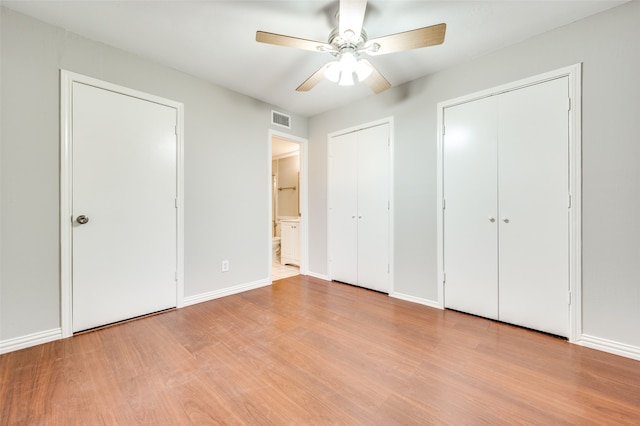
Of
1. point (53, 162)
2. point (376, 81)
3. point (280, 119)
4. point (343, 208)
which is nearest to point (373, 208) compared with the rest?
point (343, 208)

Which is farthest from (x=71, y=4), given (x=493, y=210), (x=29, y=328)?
(x=493, y=210)

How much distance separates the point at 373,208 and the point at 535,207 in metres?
1.55

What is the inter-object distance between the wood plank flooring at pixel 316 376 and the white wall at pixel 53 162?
1.56 ft

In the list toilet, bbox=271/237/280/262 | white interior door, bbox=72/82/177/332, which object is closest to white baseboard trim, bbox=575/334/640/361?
white interior door, bbox=72/82/177/332

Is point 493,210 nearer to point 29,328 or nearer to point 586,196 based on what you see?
point 586,196

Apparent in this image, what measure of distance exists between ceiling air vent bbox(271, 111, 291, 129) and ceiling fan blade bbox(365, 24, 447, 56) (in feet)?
6.35

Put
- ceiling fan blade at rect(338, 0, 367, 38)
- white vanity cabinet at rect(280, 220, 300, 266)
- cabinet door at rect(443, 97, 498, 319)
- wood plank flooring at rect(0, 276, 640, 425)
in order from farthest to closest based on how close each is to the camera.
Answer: white vanity cabinet at rect(280, 220, 300, 266) < cabinet door at rect(443, 97, 498, 319) < ceiling fan blade at rect(338, 0, 367, 38) < wood plank flooring at rect(0, 276, 640, 425)

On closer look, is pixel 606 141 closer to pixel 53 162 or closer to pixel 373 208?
pixel 373 208

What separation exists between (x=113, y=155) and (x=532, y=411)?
335 centimetres

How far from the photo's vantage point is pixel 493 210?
7.72 ft

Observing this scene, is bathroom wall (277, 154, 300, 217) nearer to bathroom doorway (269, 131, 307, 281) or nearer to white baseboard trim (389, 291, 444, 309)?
bathroom doorway (269, 131, 307, 281)

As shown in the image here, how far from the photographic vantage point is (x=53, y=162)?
1.96 meters

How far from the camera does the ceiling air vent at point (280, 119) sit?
11.5ft

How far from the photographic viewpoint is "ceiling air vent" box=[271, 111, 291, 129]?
3.50 meters
